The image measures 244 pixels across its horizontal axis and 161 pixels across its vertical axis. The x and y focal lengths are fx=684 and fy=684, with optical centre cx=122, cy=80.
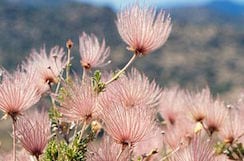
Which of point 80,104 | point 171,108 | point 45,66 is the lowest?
point 171,108

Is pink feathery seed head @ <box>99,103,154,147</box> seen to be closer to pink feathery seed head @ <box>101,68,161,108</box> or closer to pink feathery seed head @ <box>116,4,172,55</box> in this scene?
pink feathery seed head @ <box>101,68,161,108</box>

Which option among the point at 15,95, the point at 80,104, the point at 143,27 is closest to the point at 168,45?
the point at 143,27

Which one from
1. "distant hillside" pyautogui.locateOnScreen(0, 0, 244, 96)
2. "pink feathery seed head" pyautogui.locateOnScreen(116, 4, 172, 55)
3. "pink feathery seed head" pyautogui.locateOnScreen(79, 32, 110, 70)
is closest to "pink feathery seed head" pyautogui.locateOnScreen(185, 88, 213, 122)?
"pink feathery seed head" pyautogui.locateOnScreen(79, 32, 110, 70)

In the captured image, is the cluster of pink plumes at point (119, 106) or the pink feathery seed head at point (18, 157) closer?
the cluster of pink plumes at point (119, 106)

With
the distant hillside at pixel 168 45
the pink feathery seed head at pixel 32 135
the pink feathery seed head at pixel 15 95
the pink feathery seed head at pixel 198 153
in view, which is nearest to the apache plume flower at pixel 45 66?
the pink feathery seed head at pixel 15 95

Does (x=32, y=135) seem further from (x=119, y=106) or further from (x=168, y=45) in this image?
(x=168, y=45)

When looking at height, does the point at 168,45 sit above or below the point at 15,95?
below

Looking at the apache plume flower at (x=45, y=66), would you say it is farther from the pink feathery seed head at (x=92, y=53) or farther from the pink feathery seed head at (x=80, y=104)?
the pink feathery seed head at (x=80, y=104)

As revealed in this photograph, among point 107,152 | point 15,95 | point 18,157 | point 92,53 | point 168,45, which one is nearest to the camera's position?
point 107,152
